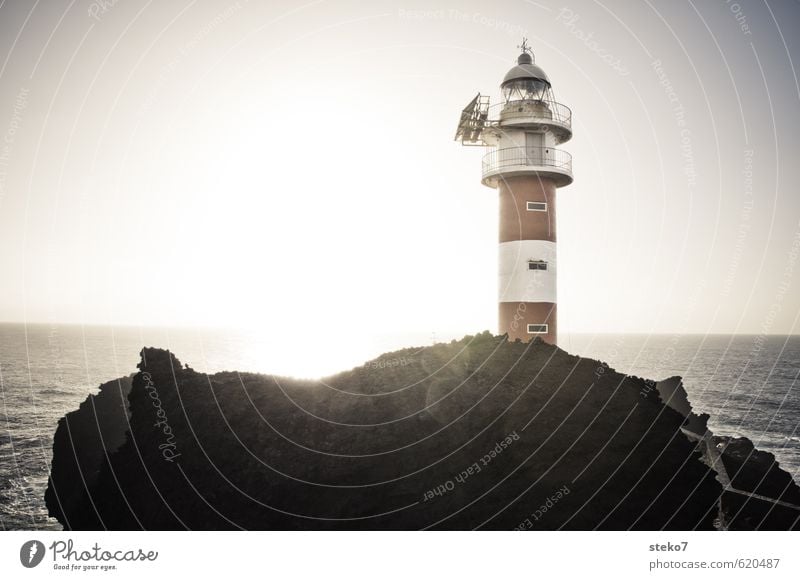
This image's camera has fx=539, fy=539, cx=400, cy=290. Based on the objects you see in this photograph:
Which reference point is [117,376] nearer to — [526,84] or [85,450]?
[85,450]

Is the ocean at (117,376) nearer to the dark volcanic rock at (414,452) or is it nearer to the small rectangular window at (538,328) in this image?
the dark volcanic rock at (414,452)

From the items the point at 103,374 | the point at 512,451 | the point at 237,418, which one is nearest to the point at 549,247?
the point at 512,451

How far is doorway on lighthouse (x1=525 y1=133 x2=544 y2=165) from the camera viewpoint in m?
21.6

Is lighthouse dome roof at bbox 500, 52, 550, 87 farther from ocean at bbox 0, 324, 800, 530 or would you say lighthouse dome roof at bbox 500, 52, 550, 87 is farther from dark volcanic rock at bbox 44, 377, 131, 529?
dark volcanic rock at bbox 44, 377, 131, 529

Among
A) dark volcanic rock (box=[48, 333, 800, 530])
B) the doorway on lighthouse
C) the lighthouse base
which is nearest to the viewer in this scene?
dark volcanic rock (box=[48, 333, 800, 530])

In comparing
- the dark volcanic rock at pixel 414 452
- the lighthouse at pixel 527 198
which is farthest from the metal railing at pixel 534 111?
the dark volcanic rock at pixel 414 452

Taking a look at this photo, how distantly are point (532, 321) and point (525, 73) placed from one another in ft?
33.5

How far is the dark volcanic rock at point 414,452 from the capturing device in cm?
1180

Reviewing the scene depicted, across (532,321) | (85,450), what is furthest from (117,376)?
(532,321)

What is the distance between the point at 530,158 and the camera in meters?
21.6

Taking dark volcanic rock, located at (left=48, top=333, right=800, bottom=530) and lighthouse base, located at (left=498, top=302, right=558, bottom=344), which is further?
lighthouse base, located at (left=498, top=302, right=558, bottom=344)
